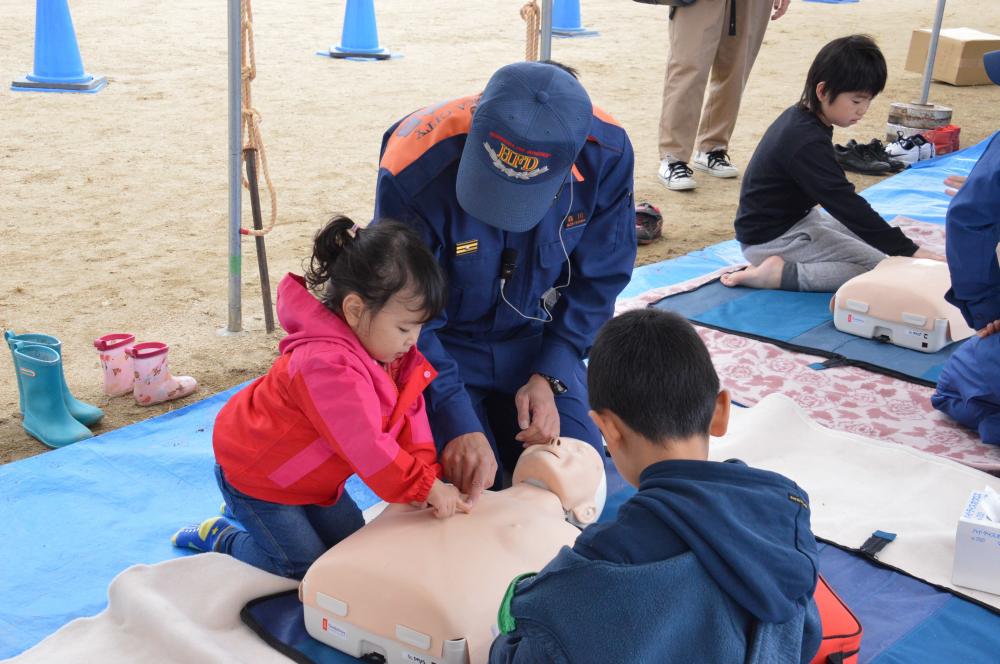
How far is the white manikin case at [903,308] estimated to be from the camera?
280 centimetres

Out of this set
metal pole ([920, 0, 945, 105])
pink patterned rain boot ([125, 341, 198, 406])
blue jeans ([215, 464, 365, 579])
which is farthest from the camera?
metal pole ([920, 0, 945, 105])

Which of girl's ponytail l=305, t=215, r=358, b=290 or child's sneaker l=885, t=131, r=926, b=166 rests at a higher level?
girl's ponytail l=305, t=215, r=358, b=290

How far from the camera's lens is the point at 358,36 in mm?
6938

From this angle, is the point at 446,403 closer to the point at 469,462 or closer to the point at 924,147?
the point at 469,462

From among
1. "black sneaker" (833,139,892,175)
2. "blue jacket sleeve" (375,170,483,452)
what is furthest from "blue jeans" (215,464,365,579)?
"black sneaker" (833,139,892,175)

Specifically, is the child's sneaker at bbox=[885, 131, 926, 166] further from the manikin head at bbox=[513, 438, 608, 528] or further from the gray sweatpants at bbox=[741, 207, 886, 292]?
the manikin head at bbox=[513, 438, 608, 528]

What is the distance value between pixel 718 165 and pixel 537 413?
9.95ft

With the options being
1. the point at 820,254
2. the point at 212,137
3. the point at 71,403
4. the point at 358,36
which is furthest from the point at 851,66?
the point at 358,36

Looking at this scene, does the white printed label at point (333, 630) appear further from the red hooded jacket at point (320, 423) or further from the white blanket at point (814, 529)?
the red hooded jacket at point (320, 423)

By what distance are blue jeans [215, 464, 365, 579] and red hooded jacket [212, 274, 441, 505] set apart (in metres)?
0.03

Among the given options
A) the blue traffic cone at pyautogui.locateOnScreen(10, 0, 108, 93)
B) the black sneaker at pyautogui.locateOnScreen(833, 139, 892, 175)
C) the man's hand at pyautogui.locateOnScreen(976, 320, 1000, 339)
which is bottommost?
the black sneaker at pyautogui.locateOnScreen(833, 139, 892, 175)

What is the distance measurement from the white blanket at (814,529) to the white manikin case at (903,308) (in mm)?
593

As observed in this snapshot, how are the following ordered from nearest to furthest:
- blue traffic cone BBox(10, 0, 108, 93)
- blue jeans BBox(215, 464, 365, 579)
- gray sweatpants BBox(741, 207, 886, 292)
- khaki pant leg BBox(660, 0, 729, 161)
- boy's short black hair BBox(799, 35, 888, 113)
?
blue jeans BBox(215, 464, 365, 579) → boy's short black hair BBox(799, 35, 888, 113) → gray sweatpants BBox(741, 207, 886, 292) → khaki pant leg BBox(660, 0, 729, 161) → blue traffic cone BBox(10, 0, 108, 93)

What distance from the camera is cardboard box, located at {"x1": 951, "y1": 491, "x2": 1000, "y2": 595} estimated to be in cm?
181
